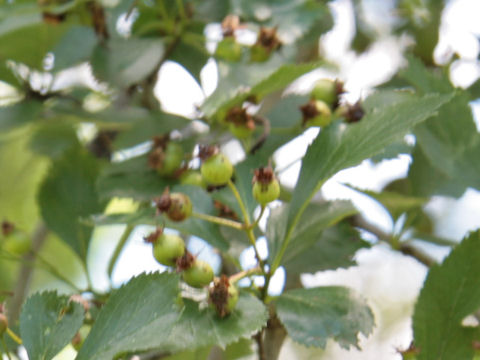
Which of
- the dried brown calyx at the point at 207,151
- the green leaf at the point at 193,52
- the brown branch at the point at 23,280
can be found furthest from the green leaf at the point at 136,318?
the brown branch at the point at 23,280

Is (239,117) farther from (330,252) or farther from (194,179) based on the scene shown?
(330,252)

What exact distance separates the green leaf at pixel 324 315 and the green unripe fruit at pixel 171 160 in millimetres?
406

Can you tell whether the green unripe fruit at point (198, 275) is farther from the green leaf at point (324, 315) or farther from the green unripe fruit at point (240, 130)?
the green unripe fruit at point (240, 130)

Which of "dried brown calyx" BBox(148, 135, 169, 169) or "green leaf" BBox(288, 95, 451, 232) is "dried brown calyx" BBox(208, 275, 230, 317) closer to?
"green leaf" BBox(288, 95, 451, 232)

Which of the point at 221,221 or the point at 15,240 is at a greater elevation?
the point at 221,221

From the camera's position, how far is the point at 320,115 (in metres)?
1.24

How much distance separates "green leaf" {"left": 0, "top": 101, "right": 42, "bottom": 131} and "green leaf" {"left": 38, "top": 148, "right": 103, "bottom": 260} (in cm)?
12

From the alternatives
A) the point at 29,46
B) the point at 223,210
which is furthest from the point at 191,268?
the point at 29,46

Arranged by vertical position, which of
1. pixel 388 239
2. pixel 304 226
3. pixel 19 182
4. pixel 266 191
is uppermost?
pixel 266 191

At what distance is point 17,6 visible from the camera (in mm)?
1582

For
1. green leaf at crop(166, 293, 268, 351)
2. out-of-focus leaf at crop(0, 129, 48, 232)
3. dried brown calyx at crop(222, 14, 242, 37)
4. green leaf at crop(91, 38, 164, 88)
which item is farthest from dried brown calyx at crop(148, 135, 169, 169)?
out-of-focus leaf at crop(0, 129, 48, 232)

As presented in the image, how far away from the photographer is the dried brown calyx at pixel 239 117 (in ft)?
3.98

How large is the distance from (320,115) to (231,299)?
418mm

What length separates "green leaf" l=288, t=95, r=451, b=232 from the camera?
0.97m
